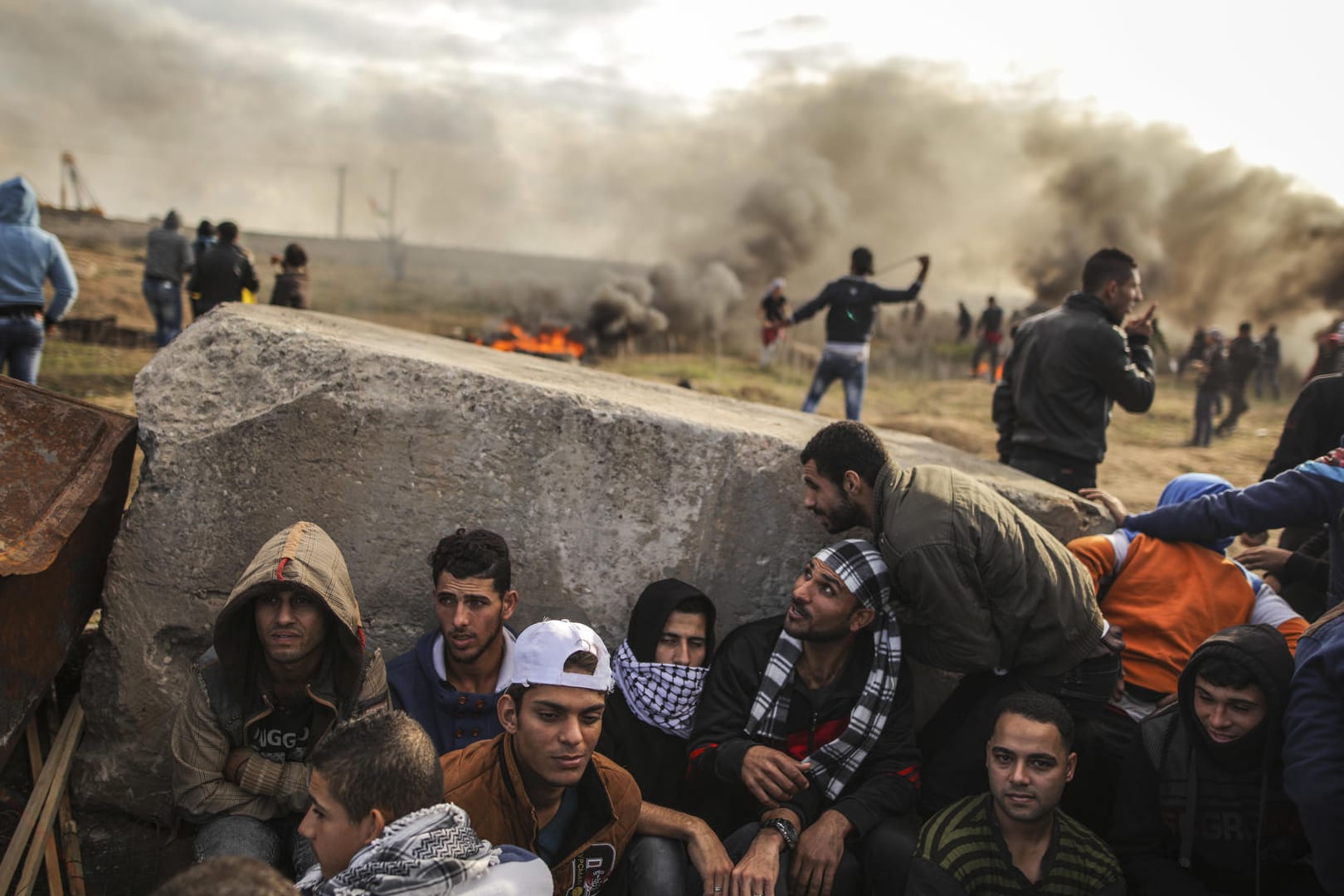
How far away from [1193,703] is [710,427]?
1.83m

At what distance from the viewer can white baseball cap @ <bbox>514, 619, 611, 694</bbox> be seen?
2561 millimetres

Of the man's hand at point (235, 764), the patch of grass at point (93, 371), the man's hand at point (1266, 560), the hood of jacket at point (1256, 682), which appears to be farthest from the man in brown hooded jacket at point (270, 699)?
the patch of grass at point (93, 371)

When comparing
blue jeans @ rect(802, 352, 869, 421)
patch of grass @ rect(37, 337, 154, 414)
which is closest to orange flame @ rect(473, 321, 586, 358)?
patch of grass @ rect(37, 337, 154, 414)

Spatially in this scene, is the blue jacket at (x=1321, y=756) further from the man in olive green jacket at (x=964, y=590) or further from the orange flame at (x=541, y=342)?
the orange flame at (x=541, y=342)

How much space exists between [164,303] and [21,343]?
4.65m

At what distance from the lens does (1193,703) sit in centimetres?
287

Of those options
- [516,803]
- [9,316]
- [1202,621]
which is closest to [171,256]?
[9,316]

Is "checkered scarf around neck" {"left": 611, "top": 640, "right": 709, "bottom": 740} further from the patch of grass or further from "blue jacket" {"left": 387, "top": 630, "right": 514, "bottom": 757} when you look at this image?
the patch of grass

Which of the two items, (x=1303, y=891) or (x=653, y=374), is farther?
(x=653, y=374)

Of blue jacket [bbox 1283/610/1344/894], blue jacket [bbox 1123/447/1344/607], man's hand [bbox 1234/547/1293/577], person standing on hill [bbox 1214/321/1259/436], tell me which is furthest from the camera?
person standing on hill [bbox 1214/321/1259/436]

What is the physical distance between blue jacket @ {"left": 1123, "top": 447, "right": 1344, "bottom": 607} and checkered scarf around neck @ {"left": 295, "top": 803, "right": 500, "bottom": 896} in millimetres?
2747

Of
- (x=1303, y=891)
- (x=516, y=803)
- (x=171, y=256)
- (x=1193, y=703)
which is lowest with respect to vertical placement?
(x=1303, y=891)

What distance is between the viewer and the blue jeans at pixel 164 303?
34.0 feet

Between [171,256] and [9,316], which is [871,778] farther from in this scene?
[171,256]
